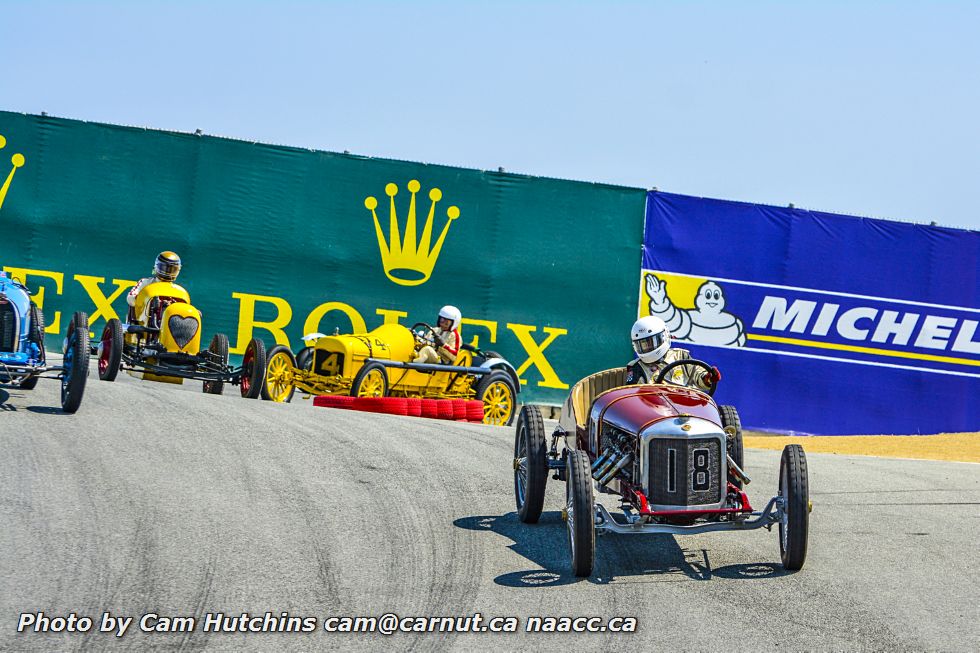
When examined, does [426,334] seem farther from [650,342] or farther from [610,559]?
[610,559]

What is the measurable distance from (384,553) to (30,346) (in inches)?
232

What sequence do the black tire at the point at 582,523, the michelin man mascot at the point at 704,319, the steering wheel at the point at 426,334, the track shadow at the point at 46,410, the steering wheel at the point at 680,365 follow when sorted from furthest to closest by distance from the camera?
the michelin man mascot at the point at 704,319, the steering wheel at the point at 426,334, the track shadow at the point at 46,410, the steering wheel at the point at 680,365, the black tire at the point at 582,523

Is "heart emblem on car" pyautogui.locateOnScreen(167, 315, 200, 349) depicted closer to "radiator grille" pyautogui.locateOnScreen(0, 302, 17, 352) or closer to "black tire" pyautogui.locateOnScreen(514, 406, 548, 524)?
"radiator grille" pyautogui.locateOnScreen(0, 302, 17, 352)

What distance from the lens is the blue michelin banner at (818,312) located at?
17.8m

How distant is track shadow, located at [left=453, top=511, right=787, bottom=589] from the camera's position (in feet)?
22.8

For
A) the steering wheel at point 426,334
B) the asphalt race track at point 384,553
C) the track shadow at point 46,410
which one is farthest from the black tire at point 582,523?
the steering wheel at point 426,334

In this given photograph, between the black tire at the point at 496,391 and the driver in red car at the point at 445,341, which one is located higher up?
the driver in red car at the point at 445,341

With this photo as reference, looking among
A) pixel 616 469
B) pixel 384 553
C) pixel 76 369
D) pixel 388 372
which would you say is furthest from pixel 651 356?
pixel 388 372

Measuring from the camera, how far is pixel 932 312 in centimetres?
1817

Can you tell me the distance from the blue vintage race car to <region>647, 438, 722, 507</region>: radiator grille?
559 centimetres

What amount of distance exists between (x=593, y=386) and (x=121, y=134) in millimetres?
11094

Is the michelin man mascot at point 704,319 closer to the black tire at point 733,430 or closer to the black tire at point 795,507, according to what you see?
the black tire at point 733,430

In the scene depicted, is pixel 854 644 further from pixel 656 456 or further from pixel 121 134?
pixel 121 134

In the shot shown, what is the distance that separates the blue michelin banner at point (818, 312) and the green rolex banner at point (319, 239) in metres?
0.90
